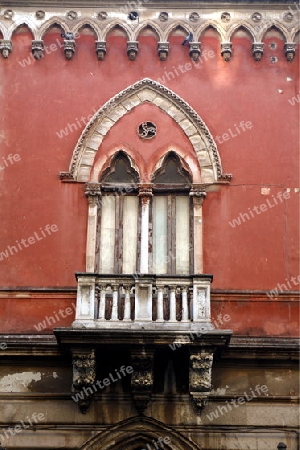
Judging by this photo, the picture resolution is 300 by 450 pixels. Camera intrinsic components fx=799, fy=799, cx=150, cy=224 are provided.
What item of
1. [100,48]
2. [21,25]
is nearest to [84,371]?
[100,48]

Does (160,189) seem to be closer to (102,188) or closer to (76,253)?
(102,188)

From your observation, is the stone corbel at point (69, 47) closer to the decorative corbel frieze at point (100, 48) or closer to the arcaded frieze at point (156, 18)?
the arcaded frieze at point (156, 18)

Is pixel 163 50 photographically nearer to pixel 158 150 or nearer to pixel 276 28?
pixel 158 150

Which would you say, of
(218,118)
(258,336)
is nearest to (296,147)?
(218,118)

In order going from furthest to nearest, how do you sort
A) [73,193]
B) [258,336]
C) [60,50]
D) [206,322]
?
1. [60,50]
2. [73,193]
3. [258,336]
4. [206,322]

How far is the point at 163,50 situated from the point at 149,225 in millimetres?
3377

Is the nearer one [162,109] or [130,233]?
[130,233]

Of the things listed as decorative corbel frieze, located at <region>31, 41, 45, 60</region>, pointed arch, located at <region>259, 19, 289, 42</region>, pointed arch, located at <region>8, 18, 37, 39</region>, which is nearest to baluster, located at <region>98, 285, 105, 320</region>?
decorative corbel frieze, located at <region>31, 41, 45, 60</region>

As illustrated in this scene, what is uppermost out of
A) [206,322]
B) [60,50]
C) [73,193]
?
[60,50]

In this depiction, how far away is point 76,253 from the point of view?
44.4 feet

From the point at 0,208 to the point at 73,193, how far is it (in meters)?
1.29

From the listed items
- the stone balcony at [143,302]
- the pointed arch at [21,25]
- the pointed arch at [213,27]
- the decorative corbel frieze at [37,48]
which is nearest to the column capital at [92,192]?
the stone balcony at [143,302]

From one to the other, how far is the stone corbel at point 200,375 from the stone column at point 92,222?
242 cm

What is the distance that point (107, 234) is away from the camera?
13836 millimetres
